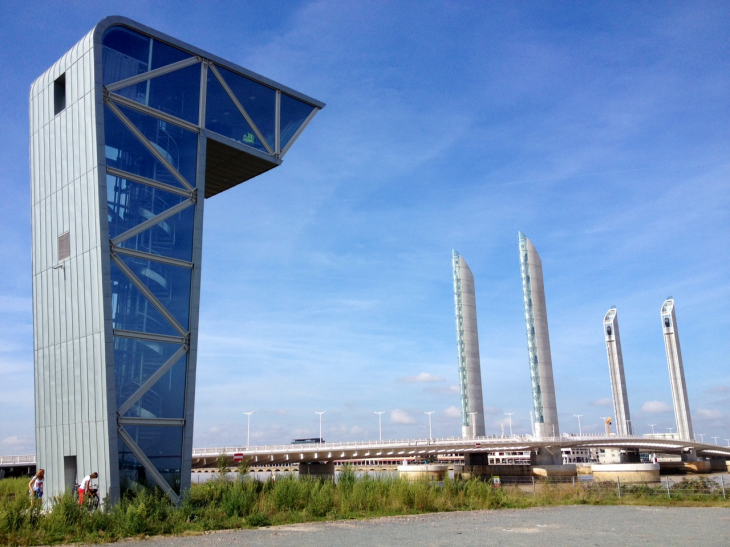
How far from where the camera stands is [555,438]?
290 feet

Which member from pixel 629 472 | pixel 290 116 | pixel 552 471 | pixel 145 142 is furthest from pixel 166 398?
pixel 552 471

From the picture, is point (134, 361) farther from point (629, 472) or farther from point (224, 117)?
point (629, 472)

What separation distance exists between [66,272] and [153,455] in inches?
271

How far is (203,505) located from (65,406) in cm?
567

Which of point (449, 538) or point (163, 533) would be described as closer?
point (449, 538)

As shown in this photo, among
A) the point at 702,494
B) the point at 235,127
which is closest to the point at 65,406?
the point at 235,127

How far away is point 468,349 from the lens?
351ft

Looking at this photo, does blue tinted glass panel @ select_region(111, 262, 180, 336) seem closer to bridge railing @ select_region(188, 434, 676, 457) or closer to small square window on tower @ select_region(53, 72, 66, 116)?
small square window on tower @ select_region(53, 72, 66, 116)

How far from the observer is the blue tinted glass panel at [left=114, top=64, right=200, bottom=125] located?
23094 millimetres

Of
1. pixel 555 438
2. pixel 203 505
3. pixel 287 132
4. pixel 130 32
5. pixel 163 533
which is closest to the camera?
pixel 163 533

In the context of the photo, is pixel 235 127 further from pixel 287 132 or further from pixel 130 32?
pixel 130 32

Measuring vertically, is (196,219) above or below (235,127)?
below

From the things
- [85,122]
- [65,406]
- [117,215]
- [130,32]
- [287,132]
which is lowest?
[65,406]

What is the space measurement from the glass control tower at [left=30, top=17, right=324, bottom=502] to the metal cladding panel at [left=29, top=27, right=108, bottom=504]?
6cm
